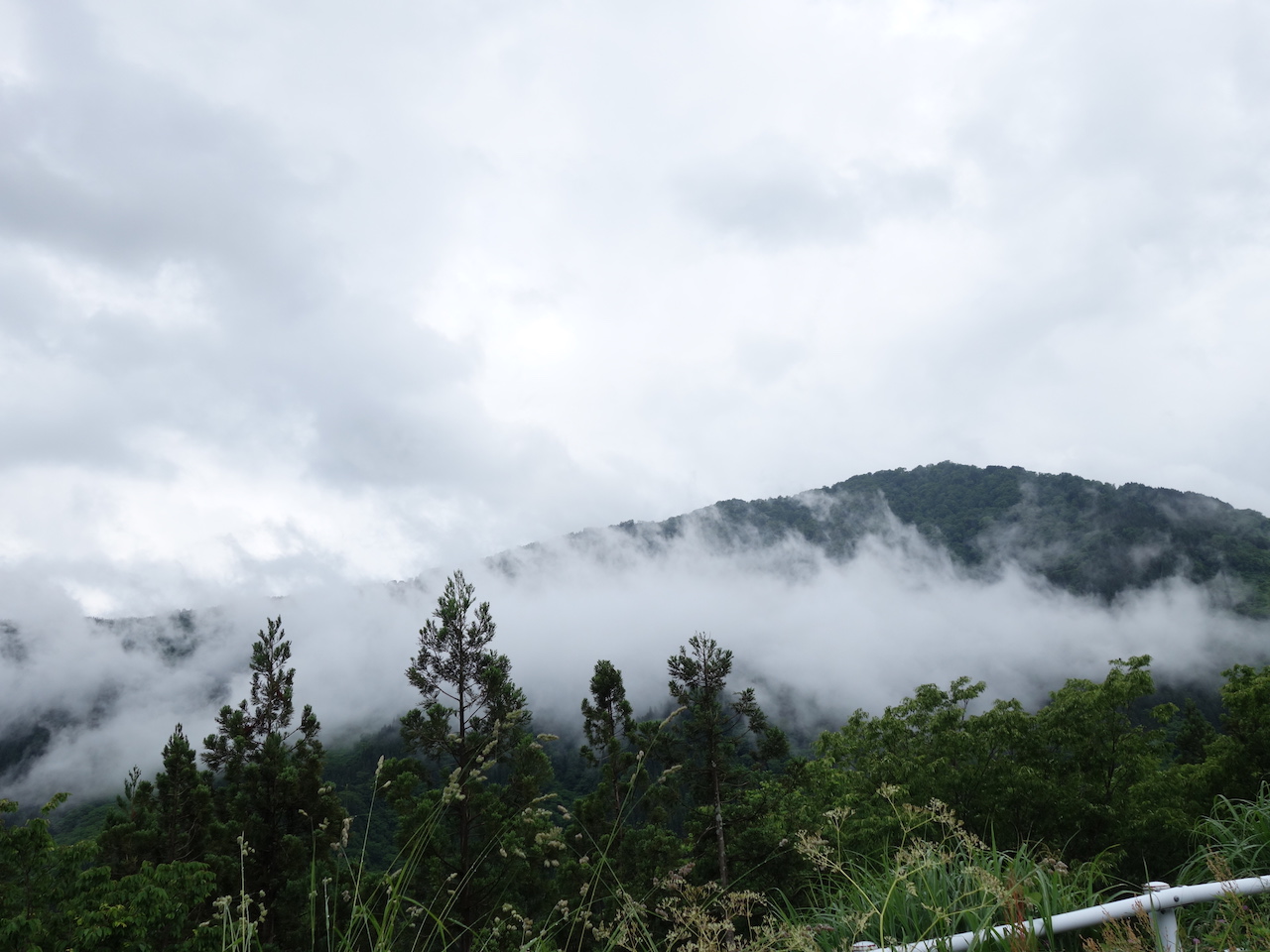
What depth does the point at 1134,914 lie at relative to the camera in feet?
6.39

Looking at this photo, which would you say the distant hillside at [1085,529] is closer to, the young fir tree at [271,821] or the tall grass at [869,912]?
the young fir tree at [271,821]

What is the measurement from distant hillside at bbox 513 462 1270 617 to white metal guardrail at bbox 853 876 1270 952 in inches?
5733

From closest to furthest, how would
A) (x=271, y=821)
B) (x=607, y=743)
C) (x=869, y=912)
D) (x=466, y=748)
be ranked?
(x=869, y=912) → (x=466, y=748) → (x=271, y=821) → (x=607, y=743)

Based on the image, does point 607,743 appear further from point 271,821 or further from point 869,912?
point 869,912

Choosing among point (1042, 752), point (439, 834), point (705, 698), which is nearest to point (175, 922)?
point (439, 834)

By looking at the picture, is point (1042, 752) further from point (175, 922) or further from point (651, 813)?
point (175, 922)

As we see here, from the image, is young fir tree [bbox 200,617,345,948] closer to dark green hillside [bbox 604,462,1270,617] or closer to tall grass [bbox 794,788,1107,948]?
tall grass [bbox 794,788,1107,948]

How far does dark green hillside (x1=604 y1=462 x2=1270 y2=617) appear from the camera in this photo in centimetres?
12194

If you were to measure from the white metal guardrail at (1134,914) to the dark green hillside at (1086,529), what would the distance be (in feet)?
476

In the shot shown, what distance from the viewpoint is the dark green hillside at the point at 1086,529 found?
4801 inches

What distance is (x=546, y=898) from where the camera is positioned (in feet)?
56.3

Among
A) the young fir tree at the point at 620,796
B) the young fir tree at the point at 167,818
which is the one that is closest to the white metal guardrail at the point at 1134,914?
the young fir tree at the point at 620,796

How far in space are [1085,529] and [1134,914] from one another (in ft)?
607

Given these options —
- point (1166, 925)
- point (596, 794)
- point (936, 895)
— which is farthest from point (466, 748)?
point (1166, 925)
